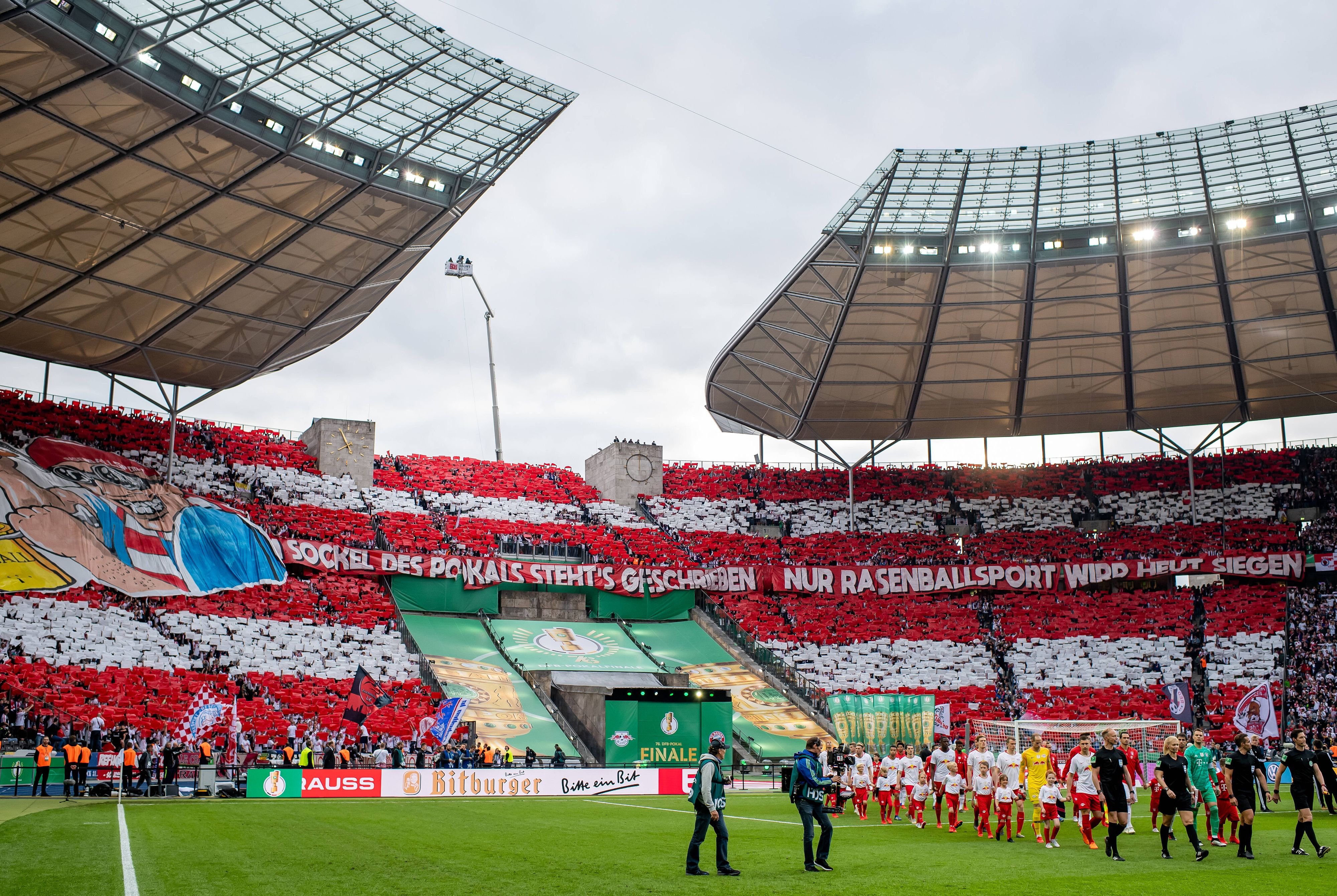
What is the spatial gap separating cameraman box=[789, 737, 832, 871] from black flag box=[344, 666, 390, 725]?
2205 cm

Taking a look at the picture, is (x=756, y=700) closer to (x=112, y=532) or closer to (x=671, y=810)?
(x=671, y=810)

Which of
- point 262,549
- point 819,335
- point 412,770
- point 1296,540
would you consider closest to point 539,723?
point 412,770

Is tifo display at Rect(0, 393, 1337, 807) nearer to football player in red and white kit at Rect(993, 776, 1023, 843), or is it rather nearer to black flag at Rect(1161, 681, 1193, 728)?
black flag at Rect(1161, 681, 1193, 728)

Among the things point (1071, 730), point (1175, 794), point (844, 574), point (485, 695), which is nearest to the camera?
point (1175, 794)

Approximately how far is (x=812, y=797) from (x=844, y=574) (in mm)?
41957

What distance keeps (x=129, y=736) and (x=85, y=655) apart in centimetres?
786

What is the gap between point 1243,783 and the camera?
1504 cm

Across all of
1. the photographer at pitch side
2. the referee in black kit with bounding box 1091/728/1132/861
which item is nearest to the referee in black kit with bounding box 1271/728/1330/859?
the referee in black kit with bounding box 1091/728/1132/861

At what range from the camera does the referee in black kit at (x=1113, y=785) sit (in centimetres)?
1448

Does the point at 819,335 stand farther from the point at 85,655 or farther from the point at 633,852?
the point at 633,852

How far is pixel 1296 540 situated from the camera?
2050 inches

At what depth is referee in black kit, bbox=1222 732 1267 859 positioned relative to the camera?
565 inches

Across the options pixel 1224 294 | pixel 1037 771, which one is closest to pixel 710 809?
pixel 1037 771

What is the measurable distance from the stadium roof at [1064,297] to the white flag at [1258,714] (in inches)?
745
